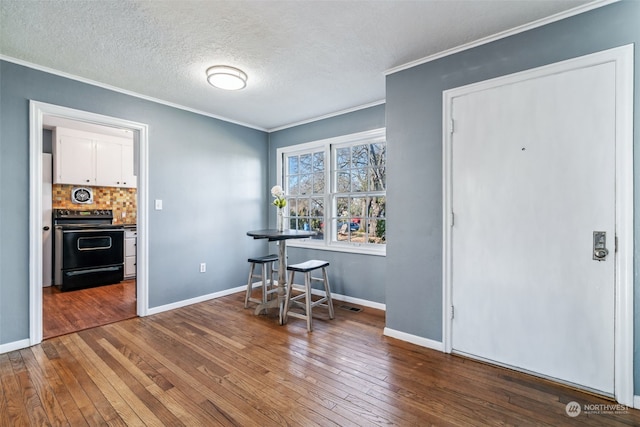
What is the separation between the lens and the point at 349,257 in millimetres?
3734

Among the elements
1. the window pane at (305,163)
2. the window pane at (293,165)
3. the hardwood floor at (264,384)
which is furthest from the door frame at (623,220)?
the window pane at (293,165)

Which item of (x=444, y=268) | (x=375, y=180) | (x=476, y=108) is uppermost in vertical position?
(x=476, y=108)

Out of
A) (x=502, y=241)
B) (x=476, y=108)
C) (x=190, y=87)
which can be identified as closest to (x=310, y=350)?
(x=502, y=241)

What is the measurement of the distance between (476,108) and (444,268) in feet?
4.19

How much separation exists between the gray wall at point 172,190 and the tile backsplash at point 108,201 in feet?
8.59

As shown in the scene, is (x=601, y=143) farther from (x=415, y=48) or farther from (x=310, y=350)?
(x=310, y=350)

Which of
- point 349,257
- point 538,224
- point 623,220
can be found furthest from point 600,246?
point 349,257

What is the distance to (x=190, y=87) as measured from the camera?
3055mm

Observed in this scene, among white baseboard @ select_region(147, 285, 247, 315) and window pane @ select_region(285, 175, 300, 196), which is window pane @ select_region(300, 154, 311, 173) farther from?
white baseboard @ select_region(147, 285, 247, 315)

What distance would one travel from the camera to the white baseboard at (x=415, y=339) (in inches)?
95.6

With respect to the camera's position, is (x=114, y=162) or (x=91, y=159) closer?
(x=91, y=159)

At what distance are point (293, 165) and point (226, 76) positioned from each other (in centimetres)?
201

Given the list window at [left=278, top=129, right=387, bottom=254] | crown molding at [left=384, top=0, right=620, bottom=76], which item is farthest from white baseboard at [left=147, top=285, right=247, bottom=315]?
crown molding at [left=384, top=0, right=620, bottom=76]

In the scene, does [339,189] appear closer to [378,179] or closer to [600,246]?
[378,179]
